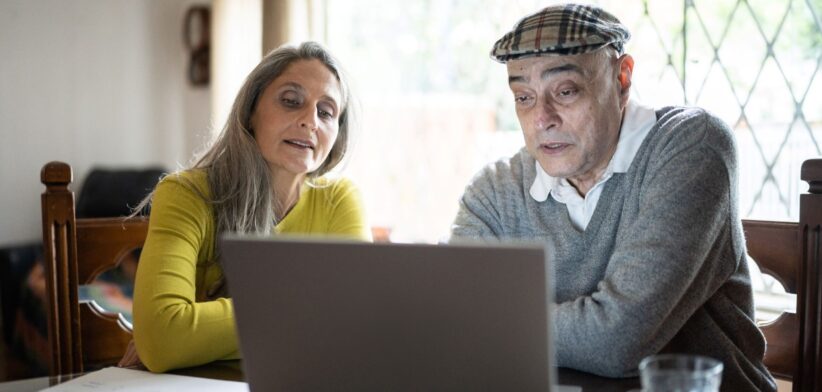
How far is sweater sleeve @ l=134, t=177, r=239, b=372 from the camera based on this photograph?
1157mm

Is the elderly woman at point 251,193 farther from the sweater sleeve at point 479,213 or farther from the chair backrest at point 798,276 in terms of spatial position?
the chair backrest at point 798,276

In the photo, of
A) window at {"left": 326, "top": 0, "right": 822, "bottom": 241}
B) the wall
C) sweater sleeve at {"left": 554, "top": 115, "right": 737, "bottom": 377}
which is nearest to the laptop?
sweater sleeve at {"left": 554, "top": 115, "right": 737, "bottom": 377}

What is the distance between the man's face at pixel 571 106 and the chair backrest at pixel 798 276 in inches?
11.2

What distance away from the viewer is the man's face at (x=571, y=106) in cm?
125

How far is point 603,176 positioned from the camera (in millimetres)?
1277

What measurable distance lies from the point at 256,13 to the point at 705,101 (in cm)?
184

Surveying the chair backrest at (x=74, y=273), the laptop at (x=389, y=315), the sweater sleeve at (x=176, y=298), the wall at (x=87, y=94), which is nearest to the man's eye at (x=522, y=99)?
the sweater sleeve at (x=176, y=298)

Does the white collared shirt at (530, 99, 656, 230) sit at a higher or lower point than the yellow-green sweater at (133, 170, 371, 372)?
higher

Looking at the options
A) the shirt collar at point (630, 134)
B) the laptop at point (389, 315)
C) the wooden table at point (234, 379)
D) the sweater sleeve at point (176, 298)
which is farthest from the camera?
the shirt collar at point (630, 134)

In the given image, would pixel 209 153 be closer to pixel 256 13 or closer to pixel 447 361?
pixel 447 361

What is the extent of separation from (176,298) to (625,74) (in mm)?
782

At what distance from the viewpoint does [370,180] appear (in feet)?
10.1

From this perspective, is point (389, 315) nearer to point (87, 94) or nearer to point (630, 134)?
point (630, 134)

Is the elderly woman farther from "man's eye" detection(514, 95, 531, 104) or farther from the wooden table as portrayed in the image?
"man's eye" detection(514, 95, 531, 104)
